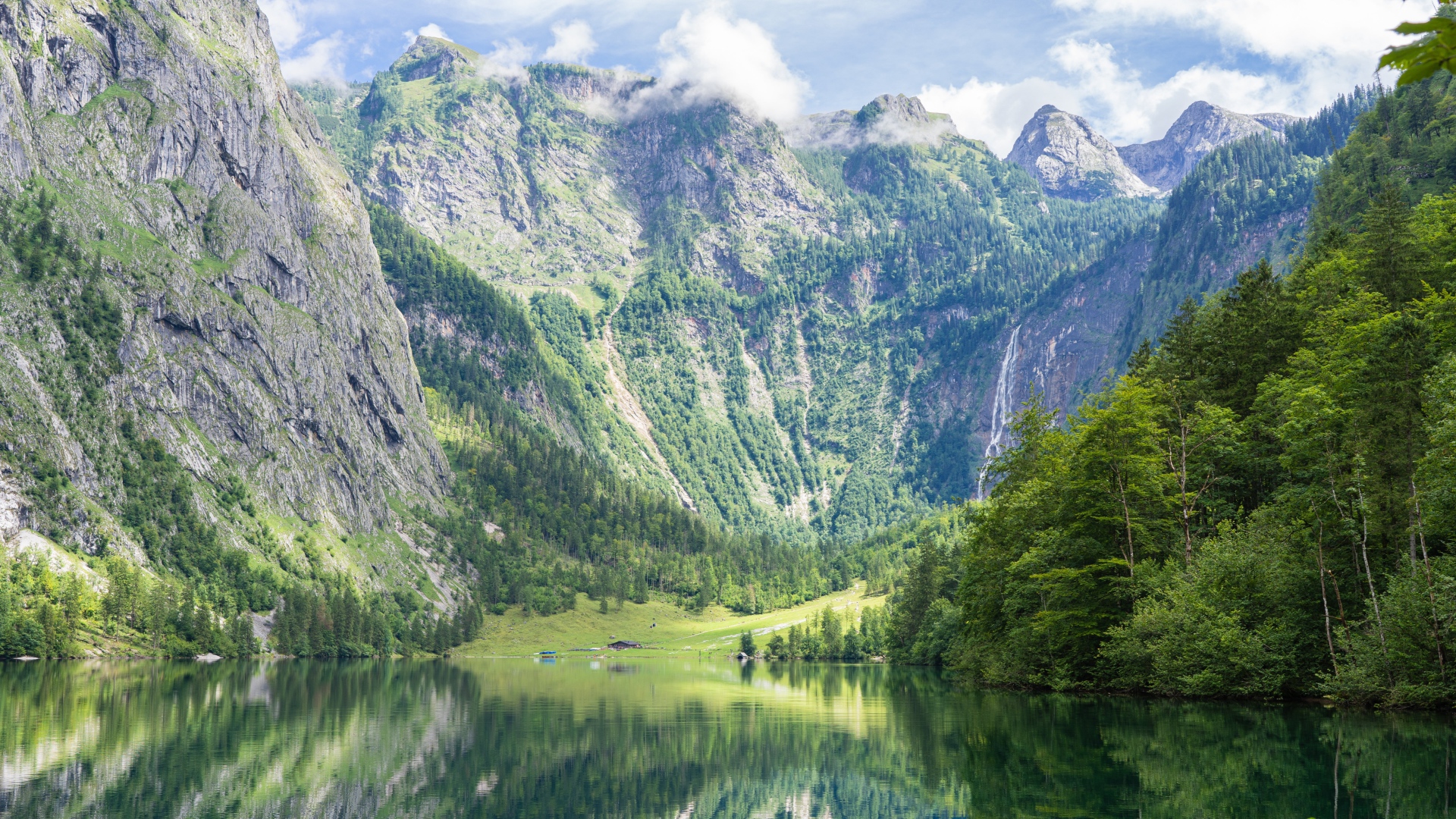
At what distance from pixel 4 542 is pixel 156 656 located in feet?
121

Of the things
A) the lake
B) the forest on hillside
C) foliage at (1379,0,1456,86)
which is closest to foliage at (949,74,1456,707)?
the forest on hillside

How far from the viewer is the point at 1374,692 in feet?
155

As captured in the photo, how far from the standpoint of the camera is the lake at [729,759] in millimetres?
29297

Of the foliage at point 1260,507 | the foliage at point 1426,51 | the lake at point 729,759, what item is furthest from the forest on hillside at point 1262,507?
the foliage at point 1426,51

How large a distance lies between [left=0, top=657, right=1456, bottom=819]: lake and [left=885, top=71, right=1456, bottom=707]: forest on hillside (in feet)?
9.92

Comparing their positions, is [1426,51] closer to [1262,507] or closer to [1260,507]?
[1262,507]

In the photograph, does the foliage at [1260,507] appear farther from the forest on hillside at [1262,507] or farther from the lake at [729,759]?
the lake at [729,759]

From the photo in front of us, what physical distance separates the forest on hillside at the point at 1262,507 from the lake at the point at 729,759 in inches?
119

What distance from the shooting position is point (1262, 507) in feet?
191

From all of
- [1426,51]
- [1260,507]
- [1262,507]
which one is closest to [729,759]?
[1262,507]

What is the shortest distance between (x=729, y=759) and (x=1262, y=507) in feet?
112

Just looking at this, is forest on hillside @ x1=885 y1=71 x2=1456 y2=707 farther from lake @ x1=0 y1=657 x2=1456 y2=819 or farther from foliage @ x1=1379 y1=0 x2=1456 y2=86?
foliage @ x1=1379 y1=0 x2=1456 y2=86

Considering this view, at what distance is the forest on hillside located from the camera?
46.6m

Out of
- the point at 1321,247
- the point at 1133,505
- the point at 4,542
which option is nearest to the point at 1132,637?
the point at 1133,505
